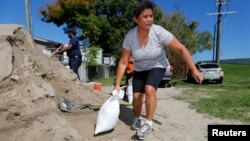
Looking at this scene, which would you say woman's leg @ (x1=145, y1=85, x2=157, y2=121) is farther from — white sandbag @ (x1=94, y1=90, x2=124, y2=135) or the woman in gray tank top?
white sandbag @ (x1=94, y1=90, x2=124, y2=135)

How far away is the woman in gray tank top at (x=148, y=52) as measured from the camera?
4840 millimetres

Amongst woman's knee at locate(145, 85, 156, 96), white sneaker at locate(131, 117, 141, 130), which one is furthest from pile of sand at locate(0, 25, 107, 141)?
woman's knee at locate(145, 85, 156, 96)

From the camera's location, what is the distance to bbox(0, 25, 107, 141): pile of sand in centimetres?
466

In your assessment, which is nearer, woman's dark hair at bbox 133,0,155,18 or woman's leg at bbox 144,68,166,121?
woman's dark hair at bbox 133,0,155,18

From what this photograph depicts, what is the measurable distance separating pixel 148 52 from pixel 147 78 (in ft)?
1.29

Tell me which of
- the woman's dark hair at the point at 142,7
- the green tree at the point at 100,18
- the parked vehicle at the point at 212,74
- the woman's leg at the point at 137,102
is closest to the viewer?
A: the woman's dark hair at the point at 142,7

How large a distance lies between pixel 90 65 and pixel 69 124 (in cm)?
1877

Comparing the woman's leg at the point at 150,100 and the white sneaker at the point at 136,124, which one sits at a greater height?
the woman's leg at the point at 150,100

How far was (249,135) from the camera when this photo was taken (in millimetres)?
4496

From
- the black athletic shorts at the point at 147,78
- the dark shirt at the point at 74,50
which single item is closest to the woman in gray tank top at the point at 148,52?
the black athletic shorts at the point at 147,78

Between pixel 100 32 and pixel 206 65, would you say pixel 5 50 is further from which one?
pixel 100 32

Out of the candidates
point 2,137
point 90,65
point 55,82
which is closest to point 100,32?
point 90,65

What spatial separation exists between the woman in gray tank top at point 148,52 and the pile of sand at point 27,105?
2.94 feet

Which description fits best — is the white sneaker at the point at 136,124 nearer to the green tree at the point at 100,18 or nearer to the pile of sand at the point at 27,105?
the pile of sand at the point at 27,105
